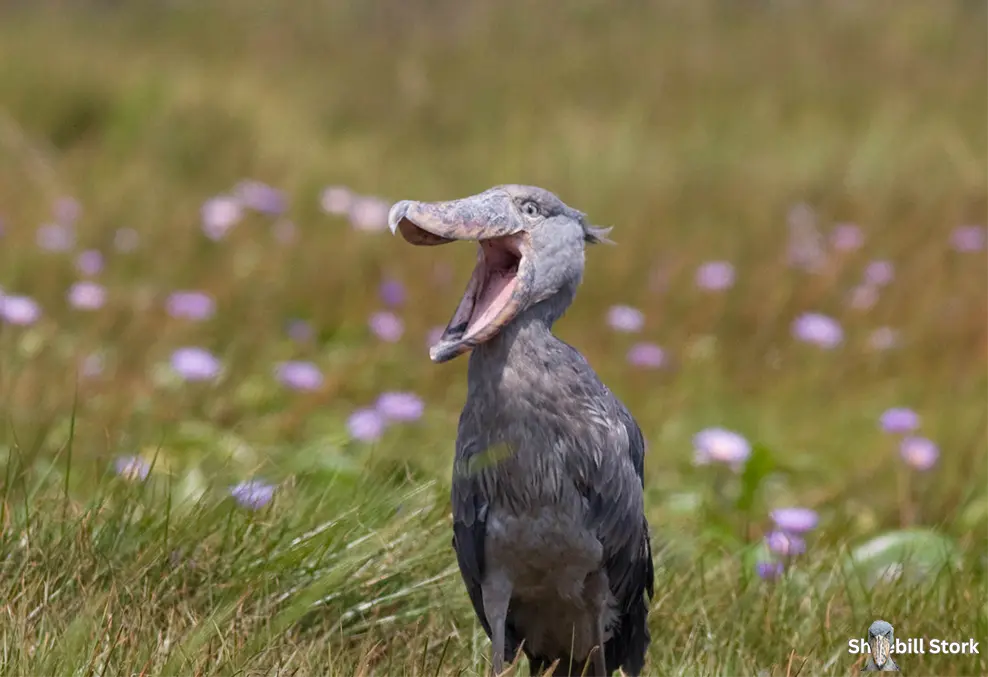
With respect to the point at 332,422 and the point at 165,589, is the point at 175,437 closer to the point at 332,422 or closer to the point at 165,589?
the point at 332,422

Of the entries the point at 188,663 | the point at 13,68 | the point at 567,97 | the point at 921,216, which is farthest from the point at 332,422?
the point at 567,97

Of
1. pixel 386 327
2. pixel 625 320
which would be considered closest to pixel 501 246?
pixel 386 327

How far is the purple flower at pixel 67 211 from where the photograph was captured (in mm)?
5059

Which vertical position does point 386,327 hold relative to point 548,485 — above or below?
below

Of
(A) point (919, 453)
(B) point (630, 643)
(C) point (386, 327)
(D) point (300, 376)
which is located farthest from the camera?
(C) point (386, 327)

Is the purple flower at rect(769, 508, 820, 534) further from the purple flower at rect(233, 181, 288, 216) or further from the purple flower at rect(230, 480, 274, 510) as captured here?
the purple flower at rect(233, 181, 288, 216)

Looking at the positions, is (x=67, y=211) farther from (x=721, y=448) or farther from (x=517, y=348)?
(x=517, y=348)

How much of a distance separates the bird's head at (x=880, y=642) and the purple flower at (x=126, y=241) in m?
3.46

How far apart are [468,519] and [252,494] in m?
0.62

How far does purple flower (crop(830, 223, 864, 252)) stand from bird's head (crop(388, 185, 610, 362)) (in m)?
3.43

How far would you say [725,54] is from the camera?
28.1 feet

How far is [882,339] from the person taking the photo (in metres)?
4.73

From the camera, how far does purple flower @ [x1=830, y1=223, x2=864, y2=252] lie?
5262mm

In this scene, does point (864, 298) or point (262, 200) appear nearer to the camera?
point (262, 200)
